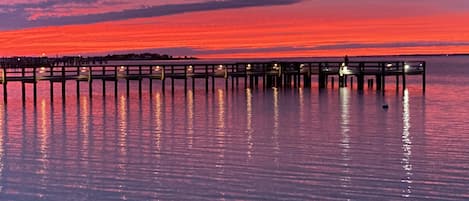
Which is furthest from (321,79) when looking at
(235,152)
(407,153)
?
(235,152)

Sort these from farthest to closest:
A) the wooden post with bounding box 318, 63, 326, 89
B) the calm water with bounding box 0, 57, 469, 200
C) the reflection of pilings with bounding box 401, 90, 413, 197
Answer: the wooden post with bounding box 318, 63, 326, 89
the reflection of pilings with bounding box 401, 90, 413, 197
the calm water with bounding box 0, 57, 469, 200

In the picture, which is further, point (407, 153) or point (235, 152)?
point (235, 152)

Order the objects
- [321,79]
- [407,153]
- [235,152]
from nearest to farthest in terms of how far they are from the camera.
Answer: [407,153]
[235,152]
[321,79]

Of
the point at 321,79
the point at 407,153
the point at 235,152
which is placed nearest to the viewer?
the point at 407,153

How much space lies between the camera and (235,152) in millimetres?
23328

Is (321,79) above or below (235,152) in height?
above

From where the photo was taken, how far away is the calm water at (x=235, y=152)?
17484mm

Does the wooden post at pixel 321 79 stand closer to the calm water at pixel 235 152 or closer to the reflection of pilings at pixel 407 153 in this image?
the calm water at pixel 235 152

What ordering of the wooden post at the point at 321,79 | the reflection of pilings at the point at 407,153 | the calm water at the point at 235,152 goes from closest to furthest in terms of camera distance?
the calm water at the point at 235,152 < the reflection of pilings at the point at 407,153 < the wooden post at the point at 321,79

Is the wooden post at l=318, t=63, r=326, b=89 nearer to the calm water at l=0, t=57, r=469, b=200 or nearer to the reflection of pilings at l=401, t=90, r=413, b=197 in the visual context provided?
the calm water at l=0, t=57, r=469, b=200

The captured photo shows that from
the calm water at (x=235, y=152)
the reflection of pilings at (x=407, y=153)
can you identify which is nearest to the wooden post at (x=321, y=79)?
the calm water at (x=235, y=152)

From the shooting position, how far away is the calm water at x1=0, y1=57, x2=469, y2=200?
1748 cm

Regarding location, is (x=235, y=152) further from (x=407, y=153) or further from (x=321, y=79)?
(x=321, y=79)

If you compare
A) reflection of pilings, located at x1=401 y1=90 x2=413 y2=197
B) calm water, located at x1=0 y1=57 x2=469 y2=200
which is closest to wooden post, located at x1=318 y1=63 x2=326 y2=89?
calm water, located at x1=0 y1=57 x2=469 y2=200
